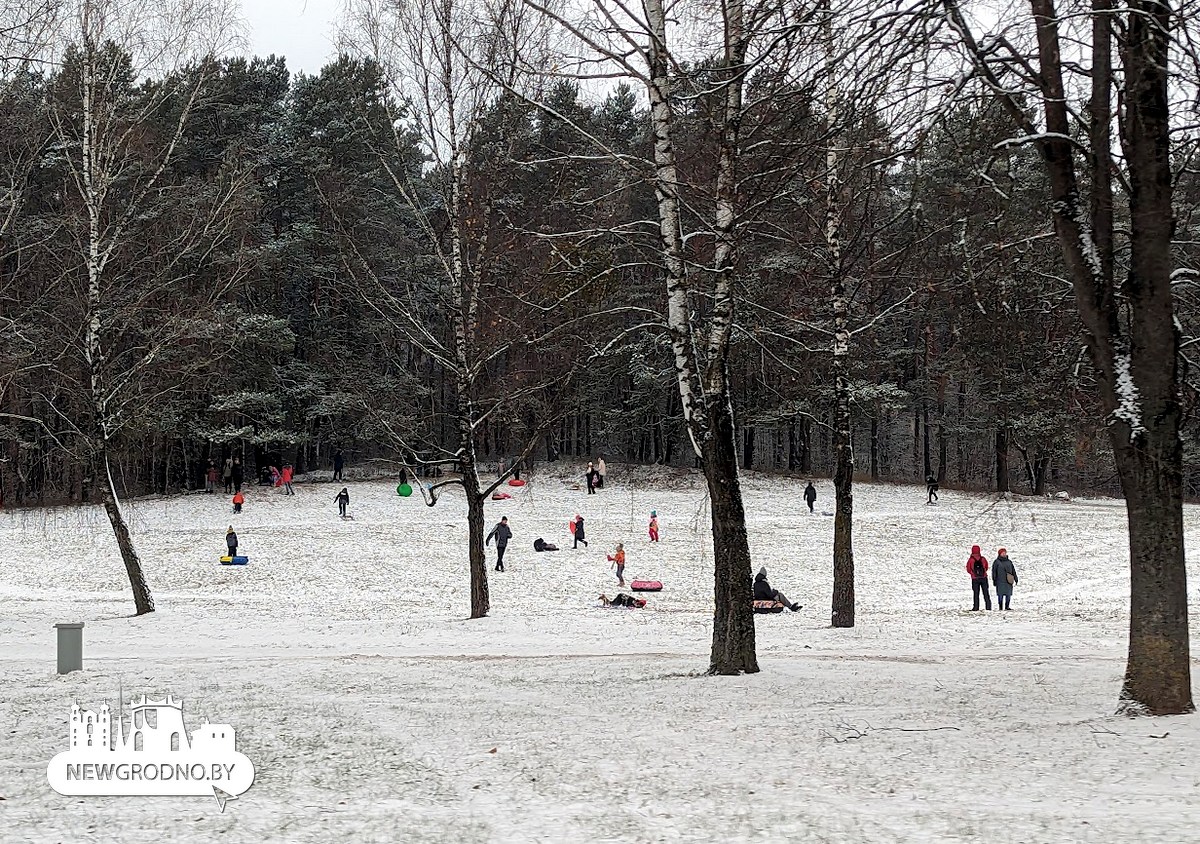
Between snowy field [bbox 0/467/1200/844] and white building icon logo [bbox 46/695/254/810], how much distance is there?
0.15 m

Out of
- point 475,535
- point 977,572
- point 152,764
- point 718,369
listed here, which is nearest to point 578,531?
point 475,535

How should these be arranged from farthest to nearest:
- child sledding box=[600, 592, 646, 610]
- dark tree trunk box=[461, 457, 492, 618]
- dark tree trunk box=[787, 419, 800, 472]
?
dark tree trunk box=[787, 419, 800, 472] → child sledding box=[600, 592, 646, 610] → dark tree trunk box=[461, 457, 492, 618]

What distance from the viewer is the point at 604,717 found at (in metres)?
8.48

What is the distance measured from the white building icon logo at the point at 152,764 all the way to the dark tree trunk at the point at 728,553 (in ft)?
18.8

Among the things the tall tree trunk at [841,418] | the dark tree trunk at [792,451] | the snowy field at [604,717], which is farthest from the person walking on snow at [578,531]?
the dark tree trunk at [792,451]

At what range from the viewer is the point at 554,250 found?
423 inches

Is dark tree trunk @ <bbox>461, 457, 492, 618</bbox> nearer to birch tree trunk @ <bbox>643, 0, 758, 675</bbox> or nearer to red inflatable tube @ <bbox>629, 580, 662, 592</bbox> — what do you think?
red inflatable tube @ <bbox>629, 580, 662, 592</bbox>

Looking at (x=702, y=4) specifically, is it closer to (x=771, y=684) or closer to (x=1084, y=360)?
(x=1084, y=360)

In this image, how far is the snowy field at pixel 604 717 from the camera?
552 centimetres

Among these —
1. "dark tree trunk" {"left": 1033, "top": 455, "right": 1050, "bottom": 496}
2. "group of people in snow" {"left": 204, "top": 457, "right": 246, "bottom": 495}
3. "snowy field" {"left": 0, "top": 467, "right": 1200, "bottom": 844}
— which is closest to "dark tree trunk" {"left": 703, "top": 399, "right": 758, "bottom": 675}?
"snowy field" {"left": 0, "top": 467, "right": 1200, "bottom": 844}

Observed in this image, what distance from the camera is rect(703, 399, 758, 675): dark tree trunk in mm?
10766

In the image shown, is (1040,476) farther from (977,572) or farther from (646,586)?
(646,586)

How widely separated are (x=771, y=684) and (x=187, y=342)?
836 inches

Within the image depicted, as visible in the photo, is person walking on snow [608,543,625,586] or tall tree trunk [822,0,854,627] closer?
tall tree trunk [822,0,854,627]
